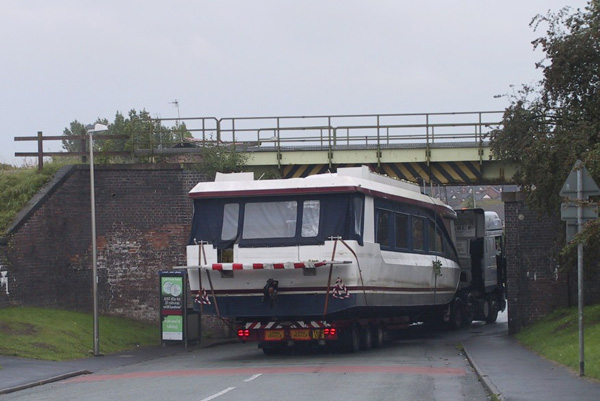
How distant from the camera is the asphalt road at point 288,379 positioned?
15.0 metres

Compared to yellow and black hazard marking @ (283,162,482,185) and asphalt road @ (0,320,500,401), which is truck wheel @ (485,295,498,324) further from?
asphalt road @ (0,320,500,401)

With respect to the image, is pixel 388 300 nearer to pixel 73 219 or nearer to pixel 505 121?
pixel 505 121

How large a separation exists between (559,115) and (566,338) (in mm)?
5734

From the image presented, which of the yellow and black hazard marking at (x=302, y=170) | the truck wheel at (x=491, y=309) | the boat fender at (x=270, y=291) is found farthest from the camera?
the truck wheel at (x=491, y=309)

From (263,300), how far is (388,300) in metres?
3.34

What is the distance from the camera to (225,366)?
68.4 feet

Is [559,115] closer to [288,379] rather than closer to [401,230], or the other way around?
[401,230]

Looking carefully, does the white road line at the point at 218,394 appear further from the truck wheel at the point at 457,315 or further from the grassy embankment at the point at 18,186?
the truck wheel at the point at 457,315

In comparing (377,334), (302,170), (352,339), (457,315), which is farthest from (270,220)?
(302,170)

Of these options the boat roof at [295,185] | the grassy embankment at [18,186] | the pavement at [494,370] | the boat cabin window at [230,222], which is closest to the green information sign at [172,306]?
the pavement at [494,370]

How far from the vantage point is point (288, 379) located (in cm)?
1727

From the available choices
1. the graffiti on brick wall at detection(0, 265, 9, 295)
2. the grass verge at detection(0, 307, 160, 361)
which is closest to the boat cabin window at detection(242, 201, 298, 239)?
the grass verge at detection(0, 307, 160, 361)

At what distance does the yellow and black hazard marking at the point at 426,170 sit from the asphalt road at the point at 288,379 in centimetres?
988

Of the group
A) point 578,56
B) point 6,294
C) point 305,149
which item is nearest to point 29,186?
point 6,294
